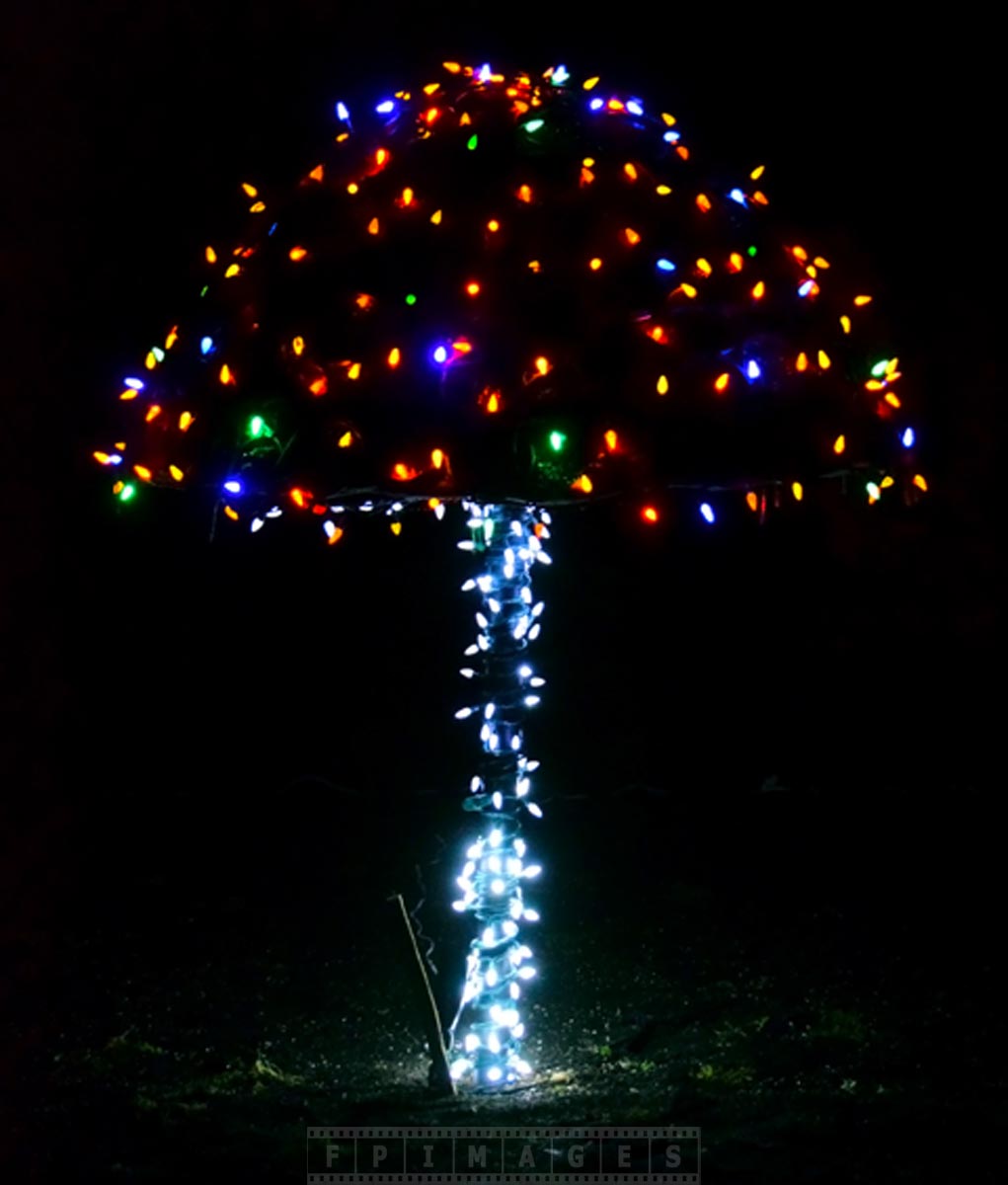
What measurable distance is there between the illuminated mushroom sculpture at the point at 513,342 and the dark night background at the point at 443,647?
8.75 feet

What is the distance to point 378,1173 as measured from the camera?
532 cm

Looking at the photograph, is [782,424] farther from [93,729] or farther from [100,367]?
[93,729]

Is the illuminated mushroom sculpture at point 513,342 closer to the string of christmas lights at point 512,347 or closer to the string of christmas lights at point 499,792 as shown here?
the string of christmas lights at point 512,347

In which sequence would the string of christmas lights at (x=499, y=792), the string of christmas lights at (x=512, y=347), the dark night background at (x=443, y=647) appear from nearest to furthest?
the string of christmas lights at (x=512, y=347) → the string of christmas lights at (x=499, y=792) → the dark night background at (x=443, y=647)

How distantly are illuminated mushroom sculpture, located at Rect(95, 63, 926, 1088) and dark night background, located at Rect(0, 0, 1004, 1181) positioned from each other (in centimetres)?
267

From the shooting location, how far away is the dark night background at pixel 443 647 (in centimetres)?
794

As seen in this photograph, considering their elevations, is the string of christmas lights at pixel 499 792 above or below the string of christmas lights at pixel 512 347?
below

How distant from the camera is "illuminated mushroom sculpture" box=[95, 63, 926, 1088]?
4.71 metres

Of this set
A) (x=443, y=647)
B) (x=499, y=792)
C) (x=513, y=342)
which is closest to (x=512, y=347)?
(x=513, y=342)

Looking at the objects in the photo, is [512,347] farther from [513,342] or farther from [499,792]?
[499,792]

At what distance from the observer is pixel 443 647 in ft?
33.0

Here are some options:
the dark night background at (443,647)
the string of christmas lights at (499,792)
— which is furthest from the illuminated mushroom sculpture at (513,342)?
the dark night background at (443,647)

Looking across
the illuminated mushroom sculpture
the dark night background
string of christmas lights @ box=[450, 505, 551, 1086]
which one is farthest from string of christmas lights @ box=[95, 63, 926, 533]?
the dark night background

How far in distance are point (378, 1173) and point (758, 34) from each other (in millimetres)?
6781
